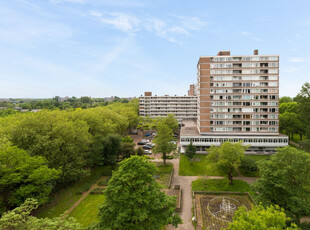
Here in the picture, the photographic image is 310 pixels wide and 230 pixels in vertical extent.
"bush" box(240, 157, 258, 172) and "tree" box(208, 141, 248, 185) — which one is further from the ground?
"tree" box(208, 141, 248, 185)

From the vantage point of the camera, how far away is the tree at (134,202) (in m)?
15.0

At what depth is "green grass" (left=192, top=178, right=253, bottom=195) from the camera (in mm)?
31048

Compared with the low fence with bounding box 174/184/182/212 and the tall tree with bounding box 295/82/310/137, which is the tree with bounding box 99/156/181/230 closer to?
the low fence with bounding box 174/184/182/212

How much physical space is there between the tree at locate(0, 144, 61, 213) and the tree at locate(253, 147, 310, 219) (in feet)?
95.8

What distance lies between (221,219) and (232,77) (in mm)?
42119

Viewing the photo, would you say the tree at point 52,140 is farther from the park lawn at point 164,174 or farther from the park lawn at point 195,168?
the park lawn at point 195,168

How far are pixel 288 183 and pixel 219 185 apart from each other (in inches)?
545

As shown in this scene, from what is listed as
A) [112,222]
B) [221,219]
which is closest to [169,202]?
[112,222]

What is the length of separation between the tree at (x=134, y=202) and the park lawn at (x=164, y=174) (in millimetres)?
17044

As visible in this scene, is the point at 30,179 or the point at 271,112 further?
the point at 271,112

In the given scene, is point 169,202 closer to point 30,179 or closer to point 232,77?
point 30,179

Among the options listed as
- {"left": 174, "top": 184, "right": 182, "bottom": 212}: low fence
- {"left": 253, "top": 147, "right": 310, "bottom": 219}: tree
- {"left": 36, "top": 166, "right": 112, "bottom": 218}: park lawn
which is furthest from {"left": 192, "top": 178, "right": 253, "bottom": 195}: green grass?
{"left": 36, "top": 166, "right": 112, "bottom": 218}: park lawn

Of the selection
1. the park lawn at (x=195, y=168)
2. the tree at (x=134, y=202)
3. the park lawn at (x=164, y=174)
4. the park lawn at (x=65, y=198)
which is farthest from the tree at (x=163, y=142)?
the tree at (x=134, y=202)

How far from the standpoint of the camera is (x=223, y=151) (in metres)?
32.1
